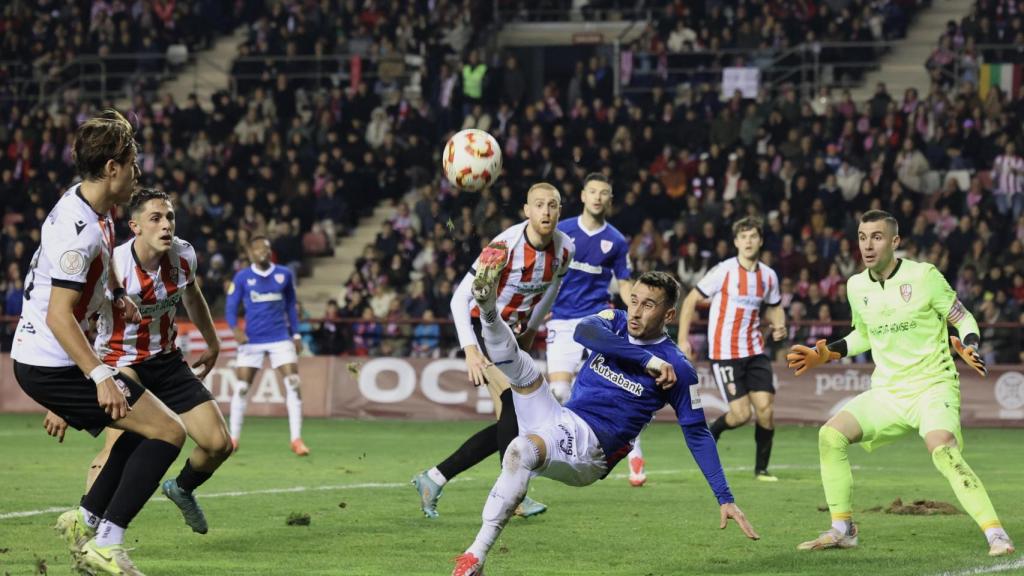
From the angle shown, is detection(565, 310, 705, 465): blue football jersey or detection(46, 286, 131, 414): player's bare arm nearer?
detection(46, 286, 131, 414): player's bare arm

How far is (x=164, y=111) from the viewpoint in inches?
1218

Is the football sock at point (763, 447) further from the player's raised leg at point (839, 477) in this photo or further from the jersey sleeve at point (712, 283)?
the player's raised leg at point (839, 477)

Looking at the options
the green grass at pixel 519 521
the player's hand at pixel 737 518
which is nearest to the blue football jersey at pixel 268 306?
the green grass at pixel 519 521

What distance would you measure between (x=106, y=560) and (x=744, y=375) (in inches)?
317

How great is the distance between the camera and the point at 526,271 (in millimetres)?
10375

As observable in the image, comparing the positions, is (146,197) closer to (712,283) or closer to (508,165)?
(712,283)

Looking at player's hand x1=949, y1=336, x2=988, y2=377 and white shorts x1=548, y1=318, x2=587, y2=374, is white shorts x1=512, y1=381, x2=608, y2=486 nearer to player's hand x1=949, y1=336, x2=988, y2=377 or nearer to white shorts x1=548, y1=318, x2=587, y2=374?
player's hand x1=949, y1=336, x2=988, y2=377

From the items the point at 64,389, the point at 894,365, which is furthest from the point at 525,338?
the point at 64,389

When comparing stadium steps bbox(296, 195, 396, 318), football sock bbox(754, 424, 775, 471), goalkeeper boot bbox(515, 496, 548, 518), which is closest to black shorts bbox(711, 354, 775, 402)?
football sock bbox(754, 424, 775, 471)

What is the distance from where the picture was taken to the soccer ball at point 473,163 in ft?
36.2

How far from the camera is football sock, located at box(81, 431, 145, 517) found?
810 centimetres

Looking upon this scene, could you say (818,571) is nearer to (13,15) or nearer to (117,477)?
(117,477)

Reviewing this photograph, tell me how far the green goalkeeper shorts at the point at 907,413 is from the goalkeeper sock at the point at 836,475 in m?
0.20

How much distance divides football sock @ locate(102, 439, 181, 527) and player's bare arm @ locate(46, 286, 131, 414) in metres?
0.66
